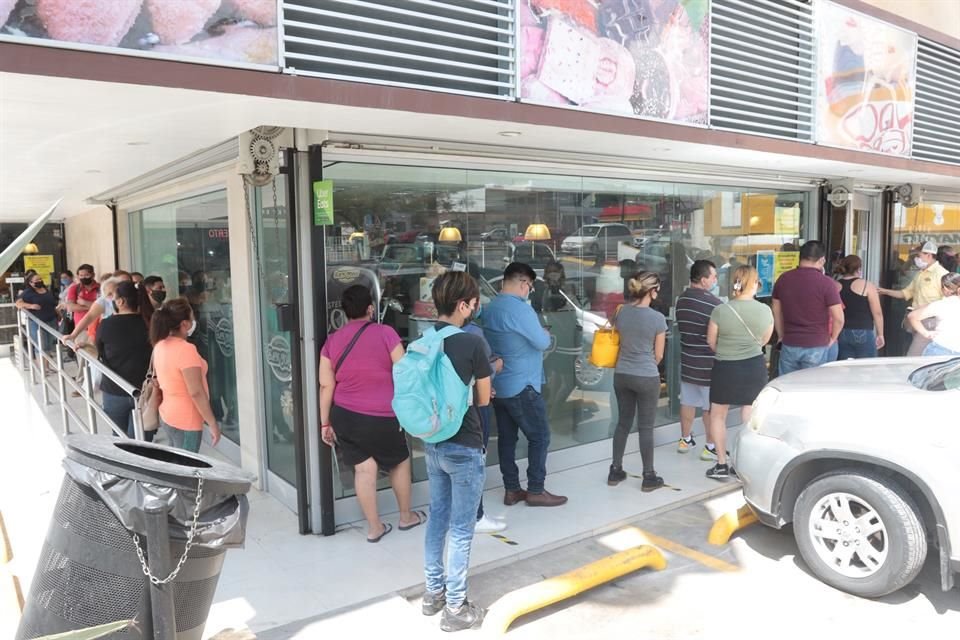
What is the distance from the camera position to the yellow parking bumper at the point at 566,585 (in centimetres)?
386

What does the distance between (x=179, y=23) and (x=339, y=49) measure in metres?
0.86

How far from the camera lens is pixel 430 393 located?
3.66 meters

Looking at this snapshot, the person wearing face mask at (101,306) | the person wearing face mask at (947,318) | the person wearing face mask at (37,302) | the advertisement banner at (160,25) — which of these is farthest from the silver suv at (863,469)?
the person wearing face mask at (37,302)

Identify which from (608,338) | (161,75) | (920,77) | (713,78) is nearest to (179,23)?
(161,75)

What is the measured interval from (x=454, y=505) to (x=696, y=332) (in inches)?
135

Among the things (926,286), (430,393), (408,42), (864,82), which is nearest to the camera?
(430,393)

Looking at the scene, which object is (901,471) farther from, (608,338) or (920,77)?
(920,77)

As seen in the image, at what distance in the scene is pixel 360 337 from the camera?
Result: 475cm

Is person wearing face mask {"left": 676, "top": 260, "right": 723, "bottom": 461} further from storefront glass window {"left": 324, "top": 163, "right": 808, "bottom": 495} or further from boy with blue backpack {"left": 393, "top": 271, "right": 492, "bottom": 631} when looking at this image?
boy with blue backpack {"left": 393, "top": 271, "right": 492, "bottom": 631}

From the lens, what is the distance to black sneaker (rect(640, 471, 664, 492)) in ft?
19.6

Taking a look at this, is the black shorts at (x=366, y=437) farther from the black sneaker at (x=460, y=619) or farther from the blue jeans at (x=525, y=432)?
the black sneaker at (x=460, y=619)

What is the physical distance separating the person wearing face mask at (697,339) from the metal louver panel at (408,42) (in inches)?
106

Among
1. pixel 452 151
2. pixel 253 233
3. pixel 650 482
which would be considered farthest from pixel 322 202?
Result: pixel 650 482

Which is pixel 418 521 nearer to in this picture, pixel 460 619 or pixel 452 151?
pixel 460 619
